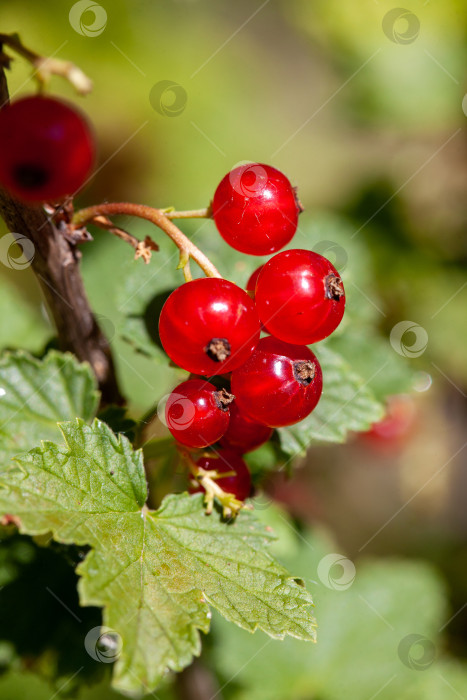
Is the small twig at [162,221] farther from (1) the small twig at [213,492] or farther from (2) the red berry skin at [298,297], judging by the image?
(1) the small twig at [213,492]

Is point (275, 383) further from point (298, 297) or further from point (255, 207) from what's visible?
point (255, 207)

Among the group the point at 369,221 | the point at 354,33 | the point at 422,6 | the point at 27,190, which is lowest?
the point at 27,190

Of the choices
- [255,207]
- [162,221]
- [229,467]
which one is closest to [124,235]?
[162,221]

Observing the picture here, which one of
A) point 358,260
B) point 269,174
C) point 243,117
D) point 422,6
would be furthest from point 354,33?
point 269,174

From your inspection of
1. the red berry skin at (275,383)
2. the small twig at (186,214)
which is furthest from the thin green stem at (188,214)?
the red berry skin at (275,383)

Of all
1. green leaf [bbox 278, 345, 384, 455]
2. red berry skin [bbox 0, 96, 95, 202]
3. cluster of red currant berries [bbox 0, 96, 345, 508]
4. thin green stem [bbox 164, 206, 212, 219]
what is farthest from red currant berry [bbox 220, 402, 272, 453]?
red berry skin [bbox 0, 96, 95, 202]

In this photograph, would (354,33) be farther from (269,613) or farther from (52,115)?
(269,613)

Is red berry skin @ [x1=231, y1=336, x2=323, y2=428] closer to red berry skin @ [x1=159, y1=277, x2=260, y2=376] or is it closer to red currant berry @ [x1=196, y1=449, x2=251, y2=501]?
red berry skin @ [x1=159, y1=277, x2=260, y2=376]
